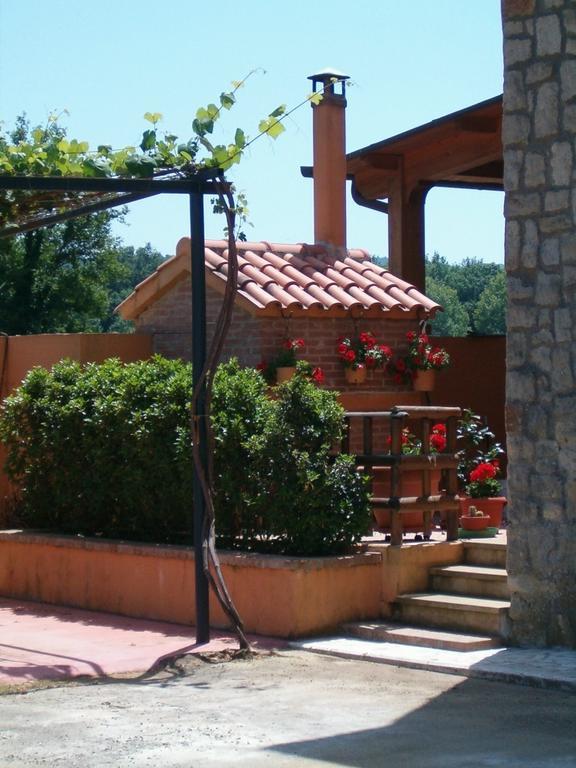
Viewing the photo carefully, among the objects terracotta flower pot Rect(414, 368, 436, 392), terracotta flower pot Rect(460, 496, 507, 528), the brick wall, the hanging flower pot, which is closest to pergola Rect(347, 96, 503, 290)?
the brick wall

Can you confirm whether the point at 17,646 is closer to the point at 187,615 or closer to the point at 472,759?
the point at 187,615

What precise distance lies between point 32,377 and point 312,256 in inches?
144

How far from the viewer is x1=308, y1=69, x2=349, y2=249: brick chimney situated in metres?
14.8

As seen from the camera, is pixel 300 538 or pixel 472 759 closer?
pixel 472 759

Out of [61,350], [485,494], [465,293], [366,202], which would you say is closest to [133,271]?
[465,293]

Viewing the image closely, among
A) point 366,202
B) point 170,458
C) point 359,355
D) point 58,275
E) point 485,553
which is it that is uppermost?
point 58,275

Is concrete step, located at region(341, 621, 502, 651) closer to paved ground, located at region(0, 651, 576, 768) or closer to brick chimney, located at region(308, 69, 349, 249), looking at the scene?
A: paved ground, located at region(0, 651, 576, 768)

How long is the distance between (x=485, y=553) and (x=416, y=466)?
93 centimetres

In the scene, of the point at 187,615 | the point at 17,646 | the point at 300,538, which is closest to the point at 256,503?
the point at 300,538

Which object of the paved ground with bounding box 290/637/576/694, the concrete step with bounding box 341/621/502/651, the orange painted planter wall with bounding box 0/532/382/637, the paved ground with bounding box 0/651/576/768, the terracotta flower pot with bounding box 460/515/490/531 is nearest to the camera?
the paved ground with bounding box 0/651/576/768

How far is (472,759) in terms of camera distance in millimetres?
6371

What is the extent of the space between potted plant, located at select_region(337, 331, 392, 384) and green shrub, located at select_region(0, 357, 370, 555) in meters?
2.07

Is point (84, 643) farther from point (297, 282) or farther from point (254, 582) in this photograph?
point (297, 282)

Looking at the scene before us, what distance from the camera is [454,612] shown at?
9.64 m
